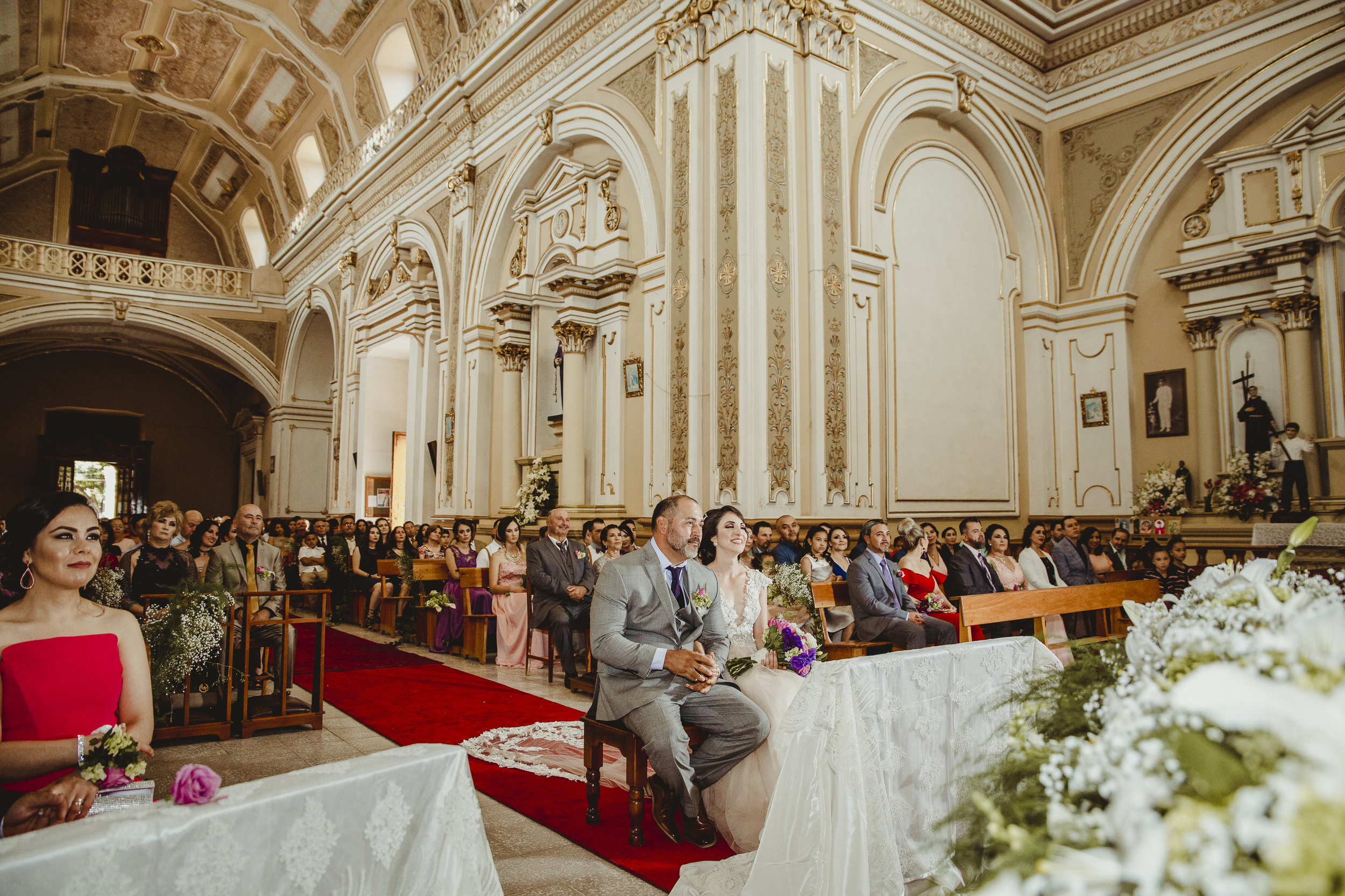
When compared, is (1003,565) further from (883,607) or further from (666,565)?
(666,565)

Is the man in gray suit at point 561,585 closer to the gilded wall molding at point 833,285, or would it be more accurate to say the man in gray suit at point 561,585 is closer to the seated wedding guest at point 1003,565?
the gilded wall molding at point 833,285

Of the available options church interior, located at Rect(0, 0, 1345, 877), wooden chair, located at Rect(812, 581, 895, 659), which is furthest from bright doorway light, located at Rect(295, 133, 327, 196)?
wooden chair, located at Rect(812, 581, 895, 659)

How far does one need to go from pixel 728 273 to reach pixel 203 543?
4.68m

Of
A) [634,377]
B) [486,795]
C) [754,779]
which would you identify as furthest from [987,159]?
[486,795]

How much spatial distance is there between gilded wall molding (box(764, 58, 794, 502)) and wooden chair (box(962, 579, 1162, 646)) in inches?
107

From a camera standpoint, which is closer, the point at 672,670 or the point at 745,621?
the point at 672,670

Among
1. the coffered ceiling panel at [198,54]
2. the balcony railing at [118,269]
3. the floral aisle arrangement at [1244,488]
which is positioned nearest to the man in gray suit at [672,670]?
the floral aisle arrangement at [1244,488]

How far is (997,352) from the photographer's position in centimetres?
999

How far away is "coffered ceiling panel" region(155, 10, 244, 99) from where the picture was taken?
15.7 metres

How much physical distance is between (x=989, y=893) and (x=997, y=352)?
1004cm

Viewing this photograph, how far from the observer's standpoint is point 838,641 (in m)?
5.82

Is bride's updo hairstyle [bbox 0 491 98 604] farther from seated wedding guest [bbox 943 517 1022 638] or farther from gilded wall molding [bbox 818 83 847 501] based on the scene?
gilded wall molding [bbox 818 83 847 501]

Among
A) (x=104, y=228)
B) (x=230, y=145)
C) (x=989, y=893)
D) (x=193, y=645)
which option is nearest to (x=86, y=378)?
(x=104, y=228)

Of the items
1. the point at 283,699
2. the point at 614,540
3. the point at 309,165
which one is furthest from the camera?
the point at 309,165
